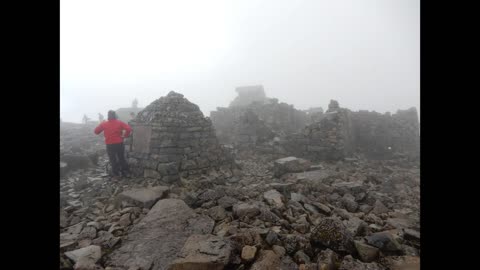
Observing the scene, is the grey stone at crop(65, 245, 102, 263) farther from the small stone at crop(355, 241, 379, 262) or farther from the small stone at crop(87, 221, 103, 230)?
the small stone at crop(355, 241, 379, 262)

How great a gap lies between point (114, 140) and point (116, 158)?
555 mm

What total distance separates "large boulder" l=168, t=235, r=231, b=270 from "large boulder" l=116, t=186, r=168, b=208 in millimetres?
1677

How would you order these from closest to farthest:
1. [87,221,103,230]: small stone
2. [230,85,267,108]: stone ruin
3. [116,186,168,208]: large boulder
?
[87,221,103,230]: small stone < [116,186,168,208]: large boulder < [230,85,267,108]: stone ruin

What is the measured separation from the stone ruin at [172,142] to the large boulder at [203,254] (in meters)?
3.31

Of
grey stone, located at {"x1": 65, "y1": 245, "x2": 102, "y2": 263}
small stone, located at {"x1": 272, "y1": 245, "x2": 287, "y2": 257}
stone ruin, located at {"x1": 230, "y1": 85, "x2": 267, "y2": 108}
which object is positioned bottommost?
grey stone, located at {"x1": 65, "y1": 245, "x2": 102, "y2": 263}

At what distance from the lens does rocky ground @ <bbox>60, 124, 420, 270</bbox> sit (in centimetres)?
304

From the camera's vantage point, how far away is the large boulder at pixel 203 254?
285cm

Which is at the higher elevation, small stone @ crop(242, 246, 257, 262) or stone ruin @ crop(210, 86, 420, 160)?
stone ruin @ crop(210, 86, 420, 160)

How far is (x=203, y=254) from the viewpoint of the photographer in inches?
119

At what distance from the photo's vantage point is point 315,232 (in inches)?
132

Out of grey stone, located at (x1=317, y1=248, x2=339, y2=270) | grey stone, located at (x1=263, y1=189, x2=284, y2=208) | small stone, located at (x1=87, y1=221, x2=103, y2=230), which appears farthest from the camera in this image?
grey stone, located at (x1=263, y1=189, x2=284, y2=208)

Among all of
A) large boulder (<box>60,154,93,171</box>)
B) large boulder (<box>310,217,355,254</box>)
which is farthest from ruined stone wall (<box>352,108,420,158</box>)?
large boulder (<box>60,154,93,171</box>)
